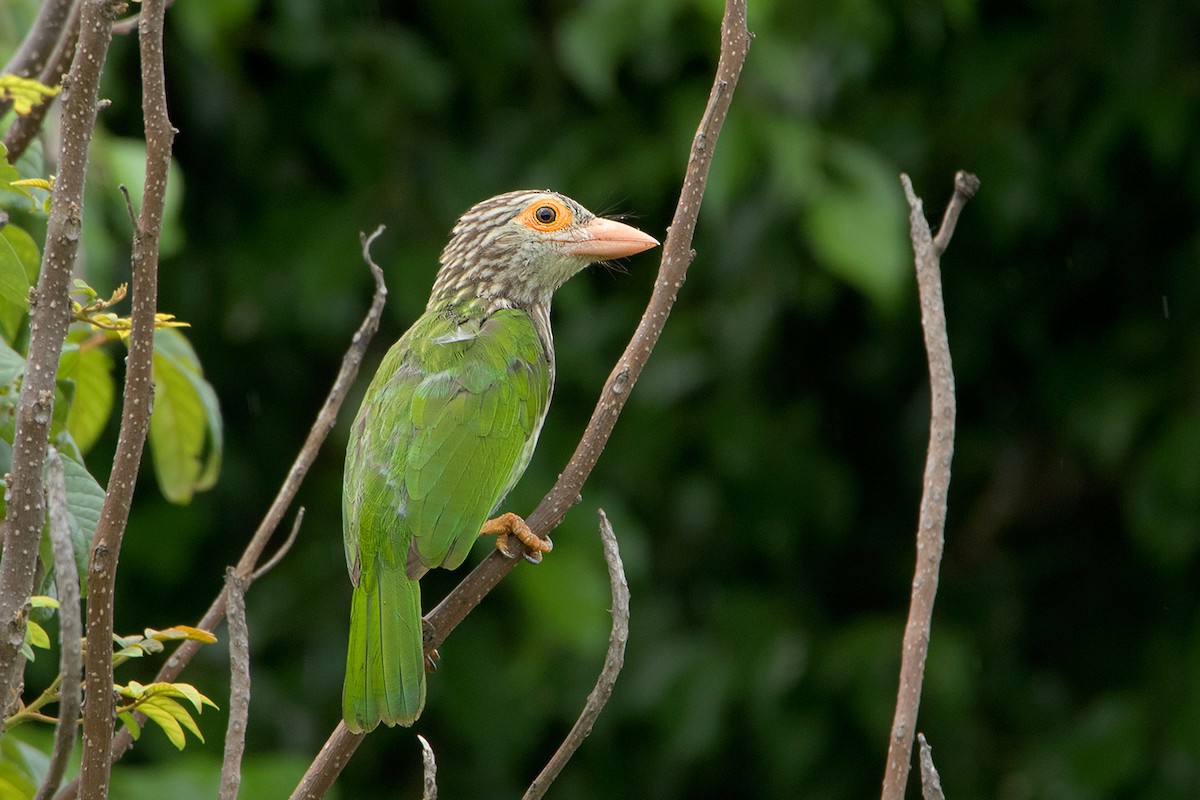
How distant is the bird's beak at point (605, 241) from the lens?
3.56 metres

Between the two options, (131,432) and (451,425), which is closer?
(131,432)

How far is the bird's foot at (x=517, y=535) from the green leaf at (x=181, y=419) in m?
0.57

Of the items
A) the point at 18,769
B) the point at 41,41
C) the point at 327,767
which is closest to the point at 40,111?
the point at 41,41

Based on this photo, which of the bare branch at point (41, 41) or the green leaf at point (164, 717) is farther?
the bare branch at point (41, 41)

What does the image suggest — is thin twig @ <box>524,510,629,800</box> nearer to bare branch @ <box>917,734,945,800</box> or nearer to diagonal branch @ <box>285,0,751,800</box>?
diagonal branch @ <box>285,0,751,800</box>

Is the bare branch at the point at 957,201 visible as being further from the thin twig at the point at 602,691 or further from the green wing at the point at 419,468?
the green wing at the point at 419,468

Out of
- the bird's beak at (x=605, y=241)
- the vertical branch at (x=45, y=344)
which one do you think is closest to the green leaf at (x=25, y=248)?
the vertical branch at (x=45, y=344)

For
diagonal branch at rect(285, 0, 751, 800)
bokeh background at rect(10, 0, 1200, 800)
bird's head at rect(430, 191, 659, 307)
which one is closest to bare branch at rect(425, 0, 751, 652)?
diagonal branch at rect(285, 0, 751, 800)

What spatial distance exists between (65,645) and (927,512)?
4.04 ft

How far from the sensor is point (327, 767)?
2.04m

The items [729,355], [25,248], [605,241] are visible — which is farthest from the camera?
[729,355]

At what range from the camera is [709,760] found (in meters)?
6.40

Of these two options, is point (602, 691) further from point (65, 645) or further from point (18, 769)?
point (18, 769)

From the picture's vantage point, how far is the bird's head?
3723 millimetres
